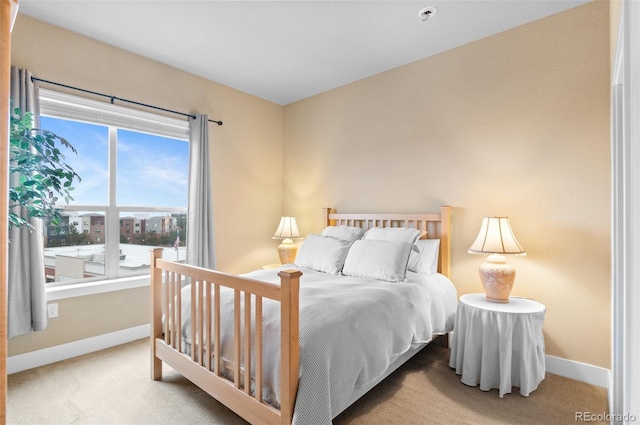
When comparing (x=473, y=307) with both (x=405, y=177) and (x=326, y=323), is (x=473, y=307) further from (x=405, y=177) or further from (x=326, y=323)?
(x=405, y=177)

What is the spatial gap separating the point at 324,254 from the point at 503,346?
61.1 inches

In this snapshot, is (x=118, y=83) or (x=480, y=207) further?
(x=118, y=83)

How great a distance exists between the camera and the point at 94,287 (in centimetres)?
292

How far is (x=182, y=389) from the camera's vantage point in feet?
7.35

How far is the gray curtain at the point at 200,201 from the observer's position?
11.5 ft

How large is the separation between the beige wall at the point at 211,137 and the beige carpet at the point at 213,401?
20.4 inches

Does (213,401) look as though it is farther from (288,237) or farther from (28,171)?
(288,237)

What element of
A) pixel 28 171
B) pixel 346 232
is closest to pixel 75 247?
pixel 28 171

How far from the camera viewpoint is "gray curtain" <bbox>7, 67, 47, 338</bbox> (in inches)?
95.3

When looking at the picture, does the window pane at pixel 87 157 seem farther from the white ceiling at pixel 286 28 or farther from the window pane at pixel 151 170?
the white ceiling at pixel 286 28

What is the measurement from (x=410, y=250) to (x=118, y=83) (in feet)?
9.94

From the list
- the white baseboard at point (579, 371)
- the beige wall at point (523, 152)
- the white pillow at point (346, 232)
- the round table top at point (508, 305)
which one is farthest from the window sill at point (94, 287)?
the white baseboard at point (579, 371)

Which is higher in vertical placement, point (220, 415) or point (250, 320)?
point (250, 320)

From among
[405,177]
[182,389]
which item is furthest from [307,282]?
[405,177]
